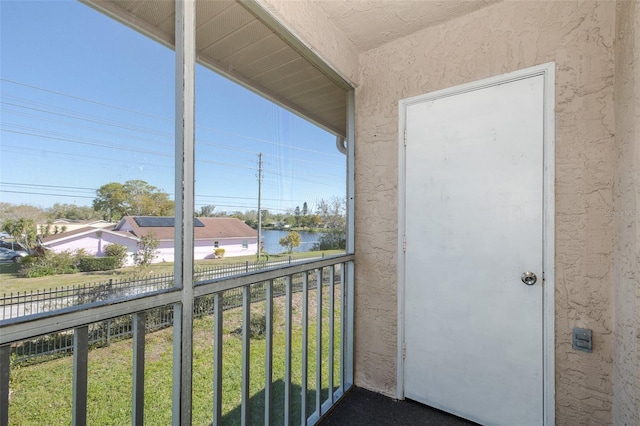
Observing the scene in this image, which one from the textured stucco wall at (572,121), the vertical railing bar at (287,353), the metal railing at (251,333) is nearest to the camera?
the metal railing at (251,333)

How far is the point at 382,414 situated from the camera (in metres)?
1.94

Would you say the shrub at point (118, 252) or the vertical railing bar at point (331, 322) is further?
the vertical railing bar at point (331, 322)

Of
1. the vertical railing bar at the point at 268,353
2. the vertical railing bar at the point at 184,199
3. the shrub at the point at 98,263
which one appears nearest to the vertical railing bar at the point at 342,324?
the vertical railing bar at the point at 268,353

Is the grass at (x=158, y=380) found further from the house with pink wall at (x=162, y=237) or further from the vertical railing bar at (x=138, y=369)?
the house with pink wall at (x=162, y=237)

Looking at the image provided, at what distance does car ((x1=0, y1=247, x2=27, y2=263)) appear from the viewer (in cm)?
73

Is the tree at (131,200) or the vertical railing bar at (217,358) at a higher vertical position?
the tree at (131,200)

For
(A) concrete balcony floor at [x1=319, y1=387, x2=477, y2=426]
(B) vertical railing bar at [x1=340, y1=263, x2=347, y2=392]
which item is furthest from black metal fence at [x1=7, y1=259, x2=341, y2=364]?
(A) concrete balcony floor at [x1=319, y1=387, x2=477, y2=426]

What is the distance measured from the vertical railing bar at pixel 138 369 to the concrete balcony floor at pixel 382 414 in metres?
1.24

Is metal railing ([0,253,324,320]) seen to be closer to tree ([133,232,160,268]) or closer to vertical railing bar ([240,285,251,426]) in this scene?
tree ([133,232,160,268])

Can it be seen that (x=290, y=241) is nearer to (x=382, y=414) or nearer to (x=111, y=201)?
(x=111, y=201)

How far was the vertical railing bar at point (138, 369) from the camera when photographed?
1.00 m

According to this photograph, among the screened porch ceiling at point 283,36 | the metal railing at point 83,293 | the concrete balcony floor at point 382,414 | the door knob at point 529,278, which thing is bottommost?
the concrete balcony floor at point 382,414

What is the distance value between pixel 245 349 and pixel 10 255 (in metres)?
0.96

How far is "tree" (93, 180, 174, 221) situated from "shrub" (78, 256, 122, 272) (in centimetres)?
13
